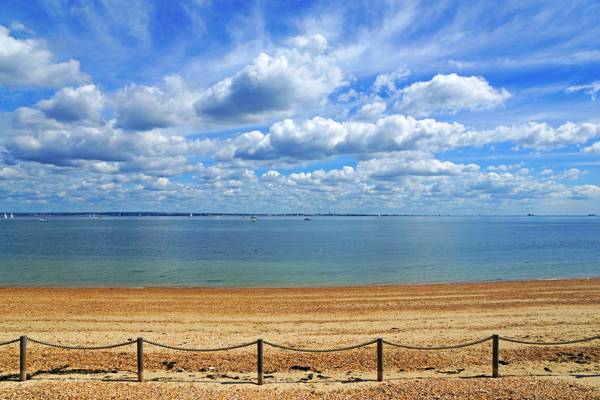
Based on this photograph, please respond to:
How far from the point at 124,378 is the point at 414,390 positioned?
6736mm

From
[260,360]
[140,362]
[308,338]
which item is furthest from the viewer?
[308,338]

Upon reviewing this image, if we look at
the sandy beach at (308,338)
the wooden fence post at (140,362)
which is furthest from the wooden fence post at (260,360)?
the wooden fence post at (140,362)

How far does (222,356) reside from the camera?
13.5m

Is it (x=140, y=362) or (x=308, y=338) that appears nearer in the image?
(x=140, y=362)

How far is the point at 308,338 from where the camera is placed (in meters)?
16.2

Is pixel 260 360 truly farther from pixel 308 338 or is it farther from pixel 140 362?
pixel 308 338

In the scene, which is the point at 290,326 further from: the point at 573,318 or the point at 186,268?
the point at 186,268

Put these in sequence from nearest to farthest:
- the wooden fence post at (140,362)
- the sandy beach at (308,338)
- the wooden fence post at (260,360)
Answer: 1. the sandy beach at (308,338)
2. the wooden fence post at (260,360)
3. the wooden fence post at (140,362)

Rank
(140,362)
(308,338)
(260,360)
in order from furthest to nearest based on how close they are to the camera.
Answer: (308,338), (140,362), (260,360)

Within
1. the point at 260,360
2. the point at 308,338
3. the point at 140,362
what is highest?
the point at 260,360

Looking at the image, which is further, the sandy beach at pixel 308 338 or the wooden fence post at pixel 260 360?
the wooden fence post at pixel 260 360

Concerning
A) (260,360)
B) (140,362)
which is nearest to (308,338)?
(260,360)

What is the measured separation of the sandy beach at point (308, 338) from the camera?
1041 centimetres

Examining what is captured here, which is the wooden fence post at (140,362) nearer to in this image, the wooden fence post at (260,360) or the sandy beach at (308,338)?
the sandy beach at (308,338)
